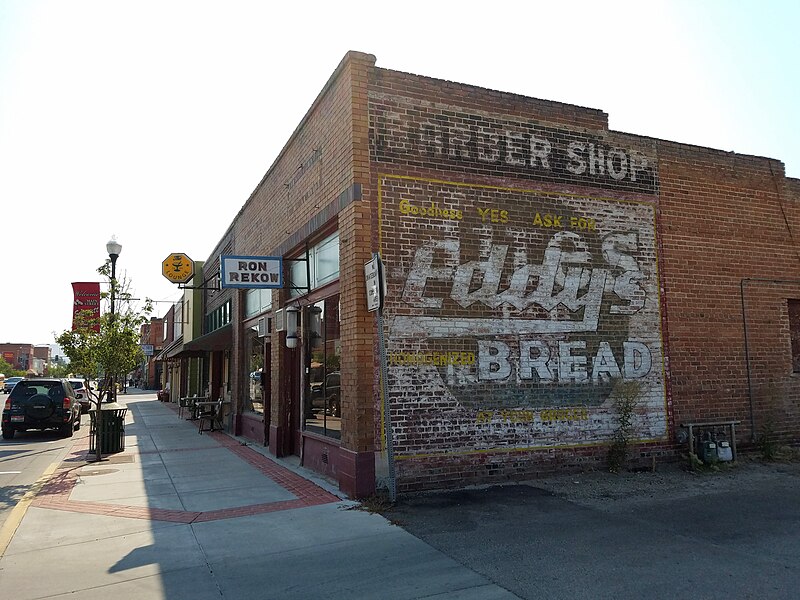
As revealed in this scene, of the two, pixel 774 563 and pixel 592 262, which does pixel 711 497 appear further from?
pixel 592 262

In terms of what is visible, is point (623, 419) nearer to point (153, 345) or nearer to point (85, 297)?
point (85, 297)

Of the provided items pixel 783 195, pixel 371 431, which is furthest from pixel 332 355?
pixel 783 195

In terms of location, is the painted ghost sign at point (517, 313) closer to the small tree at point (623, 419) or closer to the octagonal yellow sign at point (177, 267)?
the small tree at point (623, 419)

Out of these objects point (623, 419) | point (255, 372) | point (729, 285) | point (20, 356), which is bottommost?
point (623, 419)

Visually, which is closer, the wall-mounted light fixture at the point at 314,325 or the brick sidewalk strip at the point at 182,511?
the brick sidewalk strip at the point at 182,511

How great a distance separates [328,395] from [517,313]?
3.40 metres

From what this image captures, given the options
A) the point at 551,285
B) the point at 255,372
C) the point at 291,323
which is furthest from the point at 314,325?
the point at 255,372

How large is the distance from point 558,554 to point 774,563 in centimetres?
191

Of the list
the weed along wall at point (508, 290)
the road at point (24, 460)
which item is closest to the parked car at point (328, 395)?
the weed along wall at point (508, 290)

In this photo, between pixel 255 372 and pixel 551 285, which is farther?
pixel 255 372

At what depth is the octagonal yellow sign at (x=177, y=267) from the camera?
19.3 meters

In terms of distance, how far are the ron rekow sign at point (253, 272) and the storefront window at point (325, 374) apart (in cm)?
90

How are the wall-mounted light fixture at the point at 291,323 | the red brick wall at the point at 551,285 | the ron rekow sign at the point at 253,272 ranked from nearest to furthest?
1. the red brick wall at the point at 551,285
2. the ron rekow sign at the point at 253,272
3. the wall-mounted light fixture at the point at 291,323

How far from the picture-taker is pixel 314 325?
1096 centimetres
